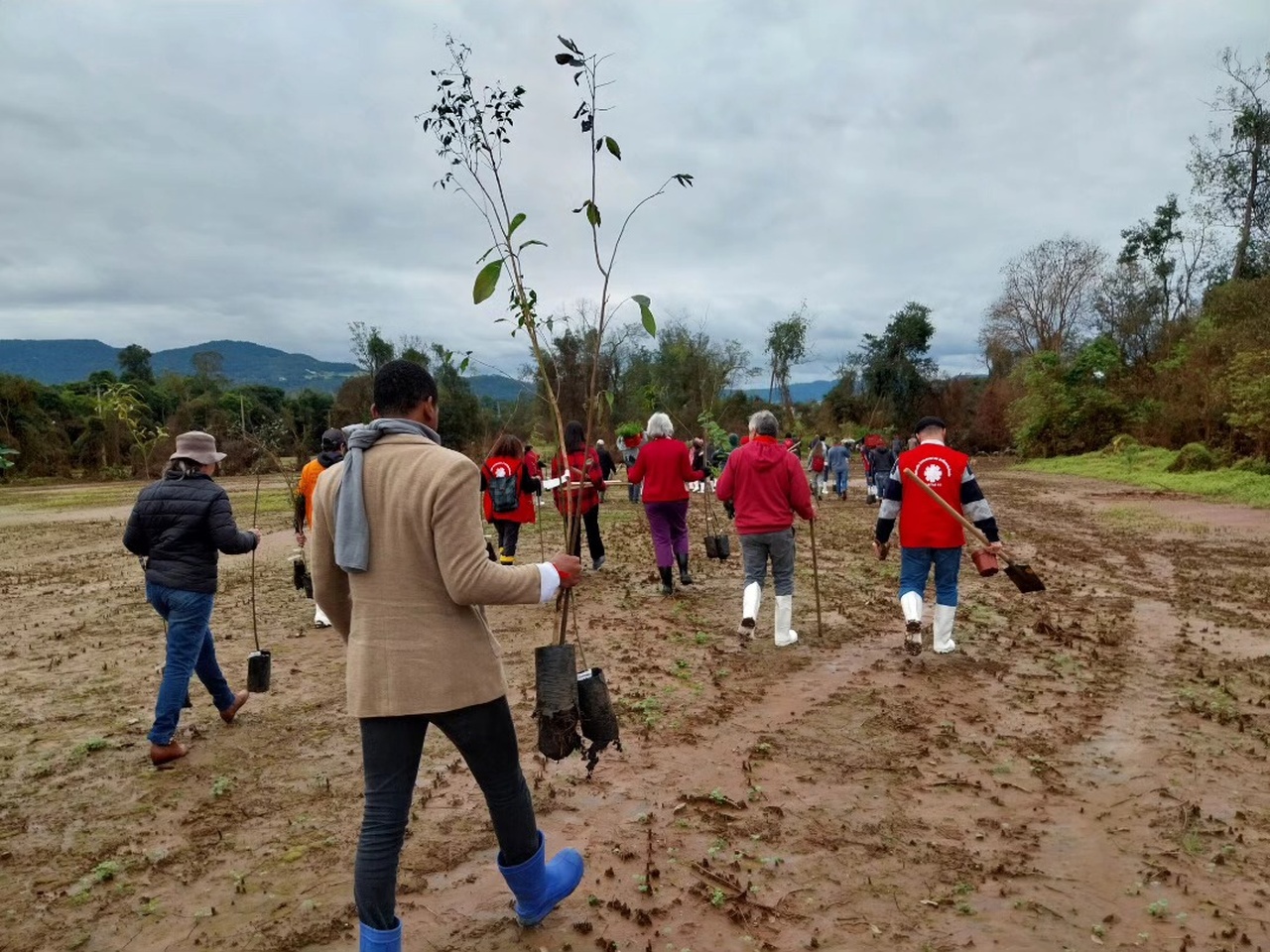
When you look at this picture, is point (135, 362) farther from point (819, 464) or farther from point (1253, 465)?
point (1253, 465)

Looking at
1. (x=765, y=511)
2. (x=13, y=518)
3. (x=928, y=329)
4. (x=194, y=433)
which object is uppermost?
(x=928, y=329)

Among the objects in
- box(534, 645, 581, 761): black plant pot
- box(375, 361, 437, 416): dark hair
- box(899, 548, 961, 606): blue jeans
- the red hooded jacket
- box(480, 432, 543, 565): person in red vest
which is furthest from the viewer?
box(480, 432, 543, 565): person in red vest

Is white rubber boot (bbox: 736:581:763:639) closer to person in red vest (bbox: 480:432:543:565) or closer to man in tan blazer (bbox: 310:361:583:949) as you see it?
person in red vest (bbox: 480:432:543:565)

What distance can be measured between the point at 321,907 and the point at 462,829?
0.77 meters

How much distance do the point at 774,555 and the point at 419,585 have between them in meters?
4.76

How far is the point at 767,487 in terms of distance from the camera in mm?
6770

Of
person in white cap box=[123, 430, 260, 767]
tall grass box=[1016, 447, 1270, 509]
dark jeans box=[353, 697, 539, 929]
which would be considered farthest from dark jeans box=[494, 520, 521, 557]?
tall grass box=[1016, 447, 1270, 509]

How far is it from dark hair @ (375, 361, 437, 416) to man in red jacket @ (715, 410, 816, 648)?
4374 mm

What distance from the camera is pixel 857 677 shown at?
6062mm

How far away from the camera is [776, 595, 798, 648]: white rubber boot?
6922 millimetres

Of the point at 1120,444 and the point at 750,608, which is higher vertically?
the point at 1120,444

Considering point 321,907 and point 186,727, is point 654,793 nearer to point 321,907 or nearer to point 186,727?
Result: point 321,907

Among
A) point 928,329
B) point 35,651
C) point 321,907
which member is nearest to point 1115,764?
point 321,907

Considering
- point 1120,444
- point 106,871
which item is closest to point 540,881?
point 106,871
